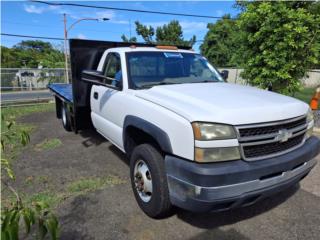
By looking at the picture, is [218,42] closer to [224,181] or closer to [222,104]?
[222,104]

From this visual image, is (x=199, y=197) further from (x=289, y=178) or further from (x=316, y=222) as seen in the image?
(x=316, y=222)

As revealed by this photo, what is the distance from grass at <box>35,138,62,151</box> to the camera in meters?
5.86

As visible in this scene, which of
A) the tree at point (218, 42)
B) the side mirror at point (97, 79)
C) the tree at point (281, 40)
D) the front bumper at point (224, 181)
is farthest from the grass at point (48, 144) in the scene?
the tree at point (218, 42)

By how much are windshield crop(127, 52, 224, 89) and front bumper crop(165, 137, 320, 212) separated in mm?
1564

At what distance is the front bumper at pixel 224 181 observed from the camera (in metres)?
2.37

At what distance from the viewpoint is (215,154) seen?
2424 mm

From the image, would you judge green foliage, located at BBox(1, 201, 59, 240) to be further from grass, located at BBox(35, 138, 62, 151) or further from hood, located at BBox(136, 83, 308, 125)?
grass, located at BBox(35, 138, 62, 151)

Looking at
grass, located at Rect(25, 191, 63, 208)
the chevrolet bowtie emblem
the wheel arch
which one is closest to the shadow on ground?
grass, located at Rect(25, 191, 63, 208)

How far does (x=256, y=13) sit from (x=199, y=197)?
6.65 metres

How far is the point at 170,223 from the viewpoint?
10.2 feet

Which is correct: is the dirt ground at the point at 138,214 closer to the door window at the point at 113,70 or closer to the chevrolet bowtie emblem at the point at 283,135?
the chevrolet bowtie emblem at the point at 283,135

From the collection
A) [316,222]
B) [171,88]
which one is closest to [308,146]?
[316,222]

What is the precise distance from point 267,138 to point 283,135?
230mm

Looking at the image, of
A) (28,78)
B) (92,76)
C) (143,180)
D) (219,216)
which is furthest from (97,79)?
(28,78)
